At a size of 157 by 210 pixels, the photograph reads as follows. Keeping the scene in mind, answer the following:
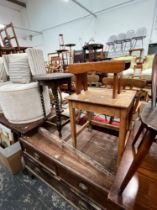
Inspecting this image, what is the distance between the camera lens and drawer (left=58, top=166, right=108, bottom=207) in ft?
2.62

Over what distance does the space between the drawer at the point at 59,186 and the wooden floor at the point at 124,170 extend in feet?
0.93

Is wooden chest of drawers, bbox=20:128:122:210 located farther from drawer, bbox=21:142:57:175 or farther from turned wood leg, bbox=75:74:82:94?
turned wood leg, bbox=75:74:82:94

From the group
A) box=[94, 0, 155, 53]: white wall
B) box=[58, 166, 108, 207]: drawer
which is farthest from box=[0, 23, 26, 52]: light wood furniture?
box=[94, 0, 155, 53]: white wall

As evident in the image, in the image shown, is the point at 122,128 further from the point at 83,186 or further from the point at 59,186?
the point at 59,186

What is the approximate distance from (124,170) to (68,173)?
41cm

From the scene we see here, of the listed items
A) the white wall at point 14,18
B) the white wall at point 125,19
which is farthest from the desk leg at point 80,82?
the white wall at point 14,18

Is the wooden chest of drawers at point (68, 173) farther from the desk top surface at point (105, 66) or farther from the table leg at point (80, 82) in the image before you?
the desk top surface at point (105, 66)

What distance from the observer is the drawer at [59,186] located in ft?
3.03

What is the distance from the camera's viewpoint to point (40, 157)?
1.17 m

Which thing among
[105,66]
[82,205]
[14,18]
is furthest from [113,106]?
[14,18]

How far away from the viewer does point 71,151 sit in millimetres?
1117

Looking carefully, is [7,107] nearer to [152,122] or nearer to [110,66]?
[110,66]

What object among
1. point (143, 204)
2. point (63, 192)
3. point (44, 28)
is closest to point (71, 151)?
point (63, 192)

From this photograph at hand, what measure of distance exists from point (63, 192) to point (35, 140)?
54cm
